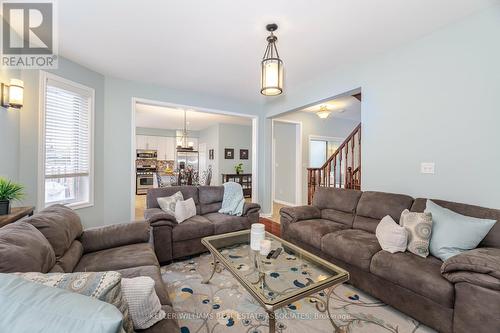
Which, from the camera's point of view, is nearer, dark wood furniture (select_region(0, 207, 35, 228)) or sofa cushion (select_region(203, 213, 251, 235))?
dark wood furniture (select_region(0, 207, 35, 228))

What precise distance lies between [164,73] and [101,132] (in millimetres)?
1426

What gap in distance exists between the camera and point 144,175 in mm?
8430

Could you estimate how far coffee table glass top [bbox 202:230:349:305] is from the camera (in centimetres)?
142

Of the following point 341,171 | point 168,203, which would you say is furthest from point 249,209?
point 341,171

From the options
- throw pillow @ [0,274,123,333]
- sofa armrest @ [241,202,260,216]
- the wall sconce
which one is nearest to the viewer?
throw pillow @ [0,274,123,333]

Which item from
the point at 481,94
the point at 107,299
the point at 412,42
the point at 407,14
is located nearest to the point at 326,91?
the point at 412,42

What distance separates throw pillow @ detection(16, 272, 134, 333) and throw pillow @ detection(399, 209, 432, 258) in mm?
2171

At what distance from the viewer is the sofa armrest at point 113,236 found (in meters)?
1.96

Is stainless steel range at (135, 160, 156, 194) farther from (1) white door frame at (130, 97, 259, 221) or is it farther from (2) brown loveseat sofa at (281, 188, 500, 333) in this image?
(2) brown loveseat sofa at (281, 188, 500, 333)

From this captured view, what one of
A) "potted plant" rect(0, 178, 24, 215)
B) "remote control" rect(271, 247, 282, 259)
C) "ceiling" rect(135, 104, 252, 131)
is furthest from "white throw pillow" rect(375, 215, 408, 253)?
"ceiling" rect(135, 104, 252, 131)

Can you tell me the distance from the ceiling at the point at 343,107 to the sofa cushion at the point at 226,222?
107 inches

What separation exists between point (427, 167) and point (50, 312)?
3.16 metres

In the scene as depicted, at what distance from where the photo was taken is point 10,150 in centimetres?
238

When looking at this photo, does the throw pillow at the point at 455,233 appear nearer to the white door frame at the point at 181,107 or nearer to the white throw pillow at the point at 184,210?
the white throw pillow at the point at 184,210
